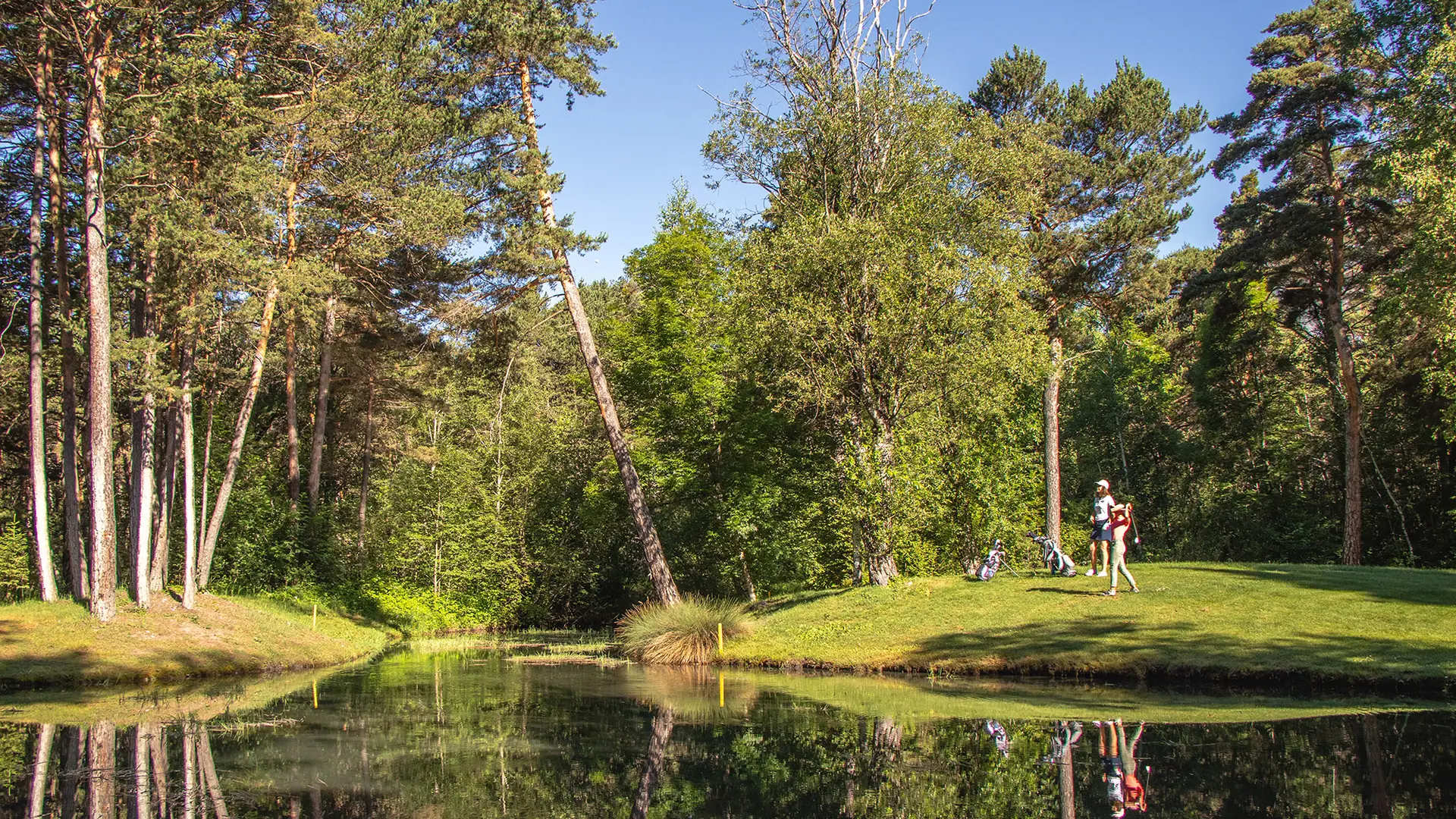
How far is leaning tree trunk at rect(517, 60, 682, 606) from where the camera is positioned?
81.0 ft

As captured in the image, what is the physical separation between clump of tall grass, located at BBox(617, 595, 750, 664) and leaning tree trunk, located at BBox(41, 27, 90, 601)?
11884 millimetres

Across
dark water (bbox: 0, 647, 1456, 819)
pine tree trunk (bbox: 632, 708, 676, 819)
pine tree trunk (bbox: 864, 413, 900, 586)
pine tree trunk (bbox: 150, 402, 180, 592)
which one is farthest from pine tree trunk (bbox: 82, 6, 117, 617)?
pine tree trunk (bbox: 864, 413, 900, 586)

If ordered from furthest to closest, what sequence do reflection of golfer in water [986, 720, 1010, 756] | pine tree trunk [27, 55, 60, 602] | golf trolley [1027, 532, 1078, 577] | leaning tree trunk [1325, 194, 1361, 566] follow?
leaning tree trunk [1325, 194, 1361, 566] < golf trolley [1027, 532, 1078, 577] < pine tree trunk [27, 55, 60, 602] < reflection of golfer in water [986, 720, 1010, 756]

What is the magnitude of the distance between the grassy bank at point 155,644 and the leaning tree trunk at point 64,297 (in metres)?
1.86

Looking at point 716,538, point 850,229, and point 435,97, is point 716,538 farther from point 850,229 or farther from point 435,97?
point 435,97

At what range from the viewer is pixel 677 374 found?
95.9ft

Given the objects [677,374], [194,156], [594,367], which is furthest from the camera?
[677,374]

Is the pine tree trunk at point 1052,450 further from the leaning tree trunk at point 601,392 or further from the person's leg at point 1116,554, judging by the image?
the leaning tree trunk at point 601,392

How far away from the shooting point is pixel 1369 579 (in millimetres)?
19859

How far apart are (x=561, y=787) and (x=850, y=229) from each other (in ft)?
50.5

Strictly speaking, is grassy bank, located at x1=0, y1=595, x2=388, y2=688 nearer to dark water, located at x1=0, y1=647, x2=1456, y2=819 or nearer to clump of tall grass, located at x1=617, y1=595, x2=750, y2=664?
dark water, located at x1=0, y1=647, x2=1456, y2=819

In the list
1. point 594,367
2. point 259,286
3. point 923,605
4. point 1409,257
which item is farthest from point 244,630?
point 1409,257

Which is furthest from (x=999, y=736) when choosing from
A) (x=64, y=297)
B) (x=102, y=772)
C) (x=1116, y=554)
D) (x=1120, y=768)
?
(x=64, y=297)

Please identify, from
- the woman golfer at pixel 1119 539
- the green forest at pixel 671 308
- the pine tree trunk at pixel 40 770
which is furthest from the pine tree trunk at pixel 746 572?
the pine tree trunk at pixel 40 770
